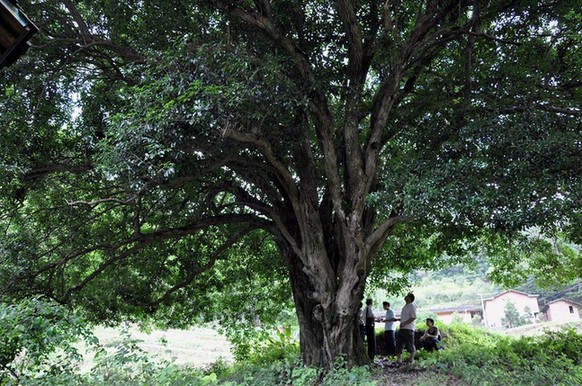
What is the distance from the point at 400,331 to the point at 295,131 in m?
4.79

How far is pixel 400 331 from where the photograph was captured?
9.09 metres

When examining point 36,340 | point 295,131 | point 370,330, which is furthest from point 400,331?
point 36,340

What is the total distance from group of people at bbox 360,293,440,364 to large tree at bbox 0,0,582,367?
1.34 m

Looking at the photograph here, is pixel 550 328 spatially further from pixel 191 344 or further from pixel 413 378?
pixel 191 344

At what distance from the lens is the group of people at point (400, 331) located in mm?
9008

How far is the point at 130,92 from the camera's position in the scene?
6035mm

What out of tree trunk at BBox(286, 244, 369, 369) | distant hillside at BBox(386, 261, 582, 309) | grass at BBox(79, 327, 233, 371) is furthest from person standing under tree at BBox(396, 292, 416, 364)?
distant hillside at BBox(386, 261, 582, 309)

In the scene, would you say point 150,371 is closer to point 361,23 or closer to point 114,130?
point 114,130

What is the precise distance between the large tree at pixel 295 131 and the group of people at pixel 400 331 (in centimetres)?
134

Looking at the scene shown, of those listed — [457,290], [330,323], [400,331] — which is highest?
[457,290]

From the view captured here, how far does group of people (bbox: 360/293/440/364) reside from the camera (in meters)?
9.01

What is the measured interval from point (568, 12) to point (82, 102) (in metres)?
7.85

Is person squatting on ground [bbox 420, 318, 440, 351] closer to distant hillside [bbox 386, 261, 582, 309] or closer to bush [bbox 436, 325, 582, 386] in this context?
bush [bbox 436, 325, 582, 386]

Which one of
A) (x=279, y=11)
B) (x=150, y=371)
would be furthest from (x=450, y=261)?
(x=150, y=371)
